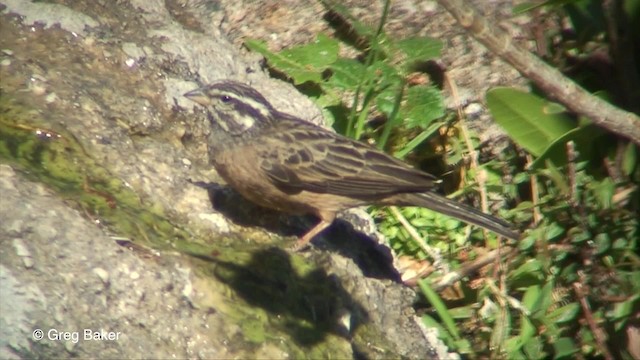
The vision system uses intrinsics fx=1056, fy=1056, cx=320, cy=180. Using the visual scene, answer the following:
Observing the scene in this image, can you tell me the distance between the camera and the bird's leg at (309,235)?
6.22 metres

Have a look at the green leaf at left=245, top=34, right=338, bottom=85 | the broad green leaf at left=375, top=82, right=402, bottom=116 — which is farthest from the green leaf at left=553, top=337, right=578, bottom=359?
the green leaf at left=245, top=34, right=338, bottom=85

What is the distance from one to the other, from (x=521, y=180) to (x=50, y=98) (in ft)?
9.83

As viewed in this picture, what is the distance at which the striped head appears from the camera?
648 cm

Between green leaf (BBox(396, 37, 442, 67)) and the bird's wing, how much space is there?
86 cm

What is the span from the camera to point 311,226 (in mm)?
6770

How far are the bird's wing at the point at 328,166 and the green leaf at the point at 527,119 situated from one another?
0.66 meters

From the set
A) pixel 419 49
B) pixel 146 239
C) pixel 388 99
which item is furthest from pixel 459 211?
pixel 146 239

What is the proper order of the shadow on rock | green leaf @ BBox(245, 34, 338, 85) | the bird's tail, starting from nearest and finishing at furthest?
the shadow on rock, the bird's tail, green leaf @ BBox(245, 34, 338, 85)

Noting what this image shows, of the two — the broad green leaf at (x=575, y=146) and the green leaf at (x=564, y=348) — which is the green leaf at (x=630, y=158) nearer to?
the broad green leaf at (x=575, y=146)

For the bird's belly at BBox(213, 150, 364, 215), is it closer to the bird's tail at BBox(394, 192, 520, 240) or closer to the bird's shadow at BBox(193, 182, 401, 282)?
the bird's shadow at BBox(193, 182, 401, 282)

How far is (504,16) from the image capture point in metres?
7.43

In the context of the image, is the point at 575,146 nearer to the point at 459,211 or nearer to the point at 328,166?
the point at 459,211

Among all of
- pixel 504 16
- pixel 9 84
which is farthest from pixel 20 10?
Answer: pixel 504 16

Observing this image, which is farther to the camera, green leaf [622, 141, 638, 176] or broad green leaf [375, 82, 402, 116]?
broad green leaf [375, 82, 402, 116]
